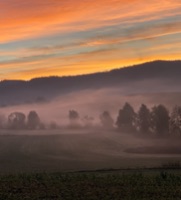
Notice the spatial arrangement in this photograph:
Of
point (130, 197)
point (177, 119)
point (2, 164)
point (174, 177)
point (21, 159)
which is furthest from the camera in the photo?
point (177, 119)

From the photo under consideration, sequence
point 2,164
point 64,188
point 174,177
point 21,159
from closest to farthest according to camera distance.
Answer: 1. point 64,188
2. point 174,177
3. point 2,164
4. point 21,159

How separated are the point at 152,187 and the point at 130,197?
666 centimetres

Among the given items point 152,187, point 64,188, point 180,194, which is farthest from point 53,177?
point 180,194

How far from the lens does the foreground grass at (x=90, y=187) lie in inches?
2313

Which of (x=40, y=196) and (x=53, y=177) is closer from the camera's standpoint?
(x=40, y=196)

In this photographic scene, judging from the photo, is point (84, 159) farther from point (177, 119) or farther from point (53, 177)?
point (53, 177)

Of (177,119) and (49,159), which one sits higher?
(177,119)

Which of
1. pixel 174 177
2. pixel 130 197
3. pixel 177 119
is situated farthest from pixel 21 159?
pixel 130 197

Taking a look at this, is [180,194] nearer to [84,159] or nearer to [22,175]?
[22,175]

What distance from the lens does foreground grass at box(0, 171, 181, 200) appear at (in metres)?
58.7

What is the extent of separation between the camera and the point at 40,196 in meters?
58.9

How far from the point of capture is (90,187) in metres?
63.9

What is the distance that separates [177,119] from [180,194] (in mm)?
89056

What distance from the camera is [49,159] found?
398 feet
